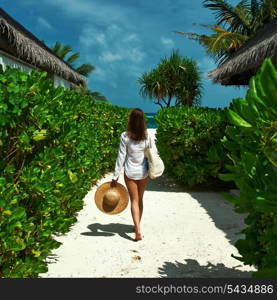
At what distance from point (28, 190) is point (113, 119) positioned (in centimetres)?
793

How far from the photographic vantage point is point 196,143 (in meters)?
8.48

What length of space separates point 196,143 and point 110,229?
11.6 feet

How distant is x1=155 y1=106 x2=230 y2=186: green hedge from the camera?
8266 millimetres

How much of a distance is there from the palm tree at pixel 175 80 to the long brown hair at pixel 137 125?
118 ft

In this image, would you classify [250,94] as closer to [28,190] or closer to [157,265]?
[28,190]

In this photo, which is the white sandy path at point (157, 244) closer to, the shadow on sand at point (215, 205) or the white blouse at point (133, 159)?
the shadow on sand at point (215, 205)

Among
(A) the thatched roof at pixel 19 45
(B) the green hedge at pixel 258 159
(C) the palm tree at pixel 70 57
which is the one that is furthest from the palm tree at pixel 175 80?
(B) the green hedge at pixel 258 159

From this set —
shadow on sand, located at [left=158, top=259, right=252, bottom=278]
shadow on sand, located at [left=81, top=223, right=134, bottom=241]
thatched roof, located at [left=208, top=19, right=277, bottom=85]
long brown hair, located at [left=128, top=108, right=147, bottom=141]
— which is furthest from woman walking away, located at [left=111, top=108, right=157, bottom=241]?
thatched roof, located at [left=208, top=19, right=277, bottom=85]

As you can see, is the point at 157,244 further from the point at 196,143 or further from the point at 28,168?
the point at 196,143

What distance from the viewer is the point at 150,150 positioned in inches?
205

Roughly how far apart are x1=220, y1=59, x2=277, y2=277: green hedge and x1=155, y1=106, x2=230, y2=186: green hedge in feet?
16.9

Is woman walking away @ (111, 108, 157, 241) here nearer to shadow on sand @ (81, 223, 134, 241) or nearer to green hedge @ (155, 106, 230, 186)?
shadow on sand @ (81, 223, 134, 241)

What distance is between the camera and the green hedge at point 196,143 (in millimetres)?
8266
